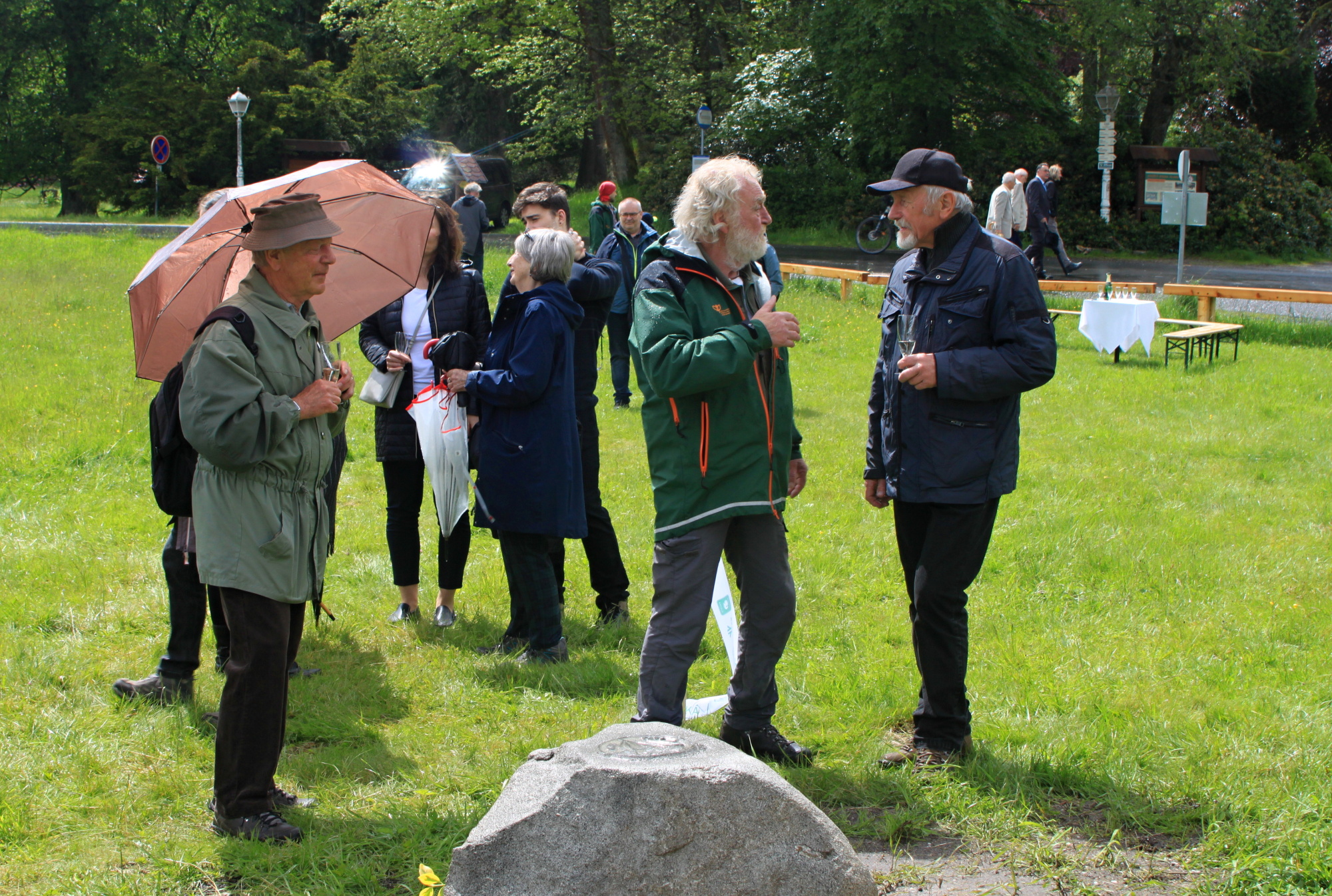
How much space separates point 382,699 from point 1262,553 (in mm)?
4720

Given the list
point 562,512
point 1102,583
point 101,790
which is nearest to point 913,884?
point 562,512

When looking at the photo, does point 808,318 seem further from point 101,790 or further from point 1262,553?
point 101,790

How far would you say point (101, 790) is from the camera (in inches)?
151

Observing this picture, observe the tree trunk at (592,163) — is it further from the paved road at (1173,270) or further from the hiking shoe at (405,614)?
the hiking shoe at (405,614)

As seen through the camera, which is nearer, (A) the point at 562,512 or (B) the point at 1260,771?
(B) the point at 1260,771

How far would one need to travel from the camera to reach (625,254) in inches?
371

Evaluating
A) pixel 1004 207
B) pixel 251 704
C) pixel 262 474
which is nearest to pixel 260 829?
pixel 251 704

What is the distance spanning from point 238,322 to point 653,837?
184cm

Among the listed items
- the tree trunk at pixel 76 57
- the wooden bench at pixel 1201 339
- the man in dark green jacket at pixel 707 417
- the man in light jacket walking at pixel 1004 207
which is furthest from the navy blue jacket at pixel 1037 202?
the tree trunk at pixel 76 57

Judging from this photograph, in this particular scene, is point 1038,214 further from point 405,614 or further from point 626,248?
point 405,614

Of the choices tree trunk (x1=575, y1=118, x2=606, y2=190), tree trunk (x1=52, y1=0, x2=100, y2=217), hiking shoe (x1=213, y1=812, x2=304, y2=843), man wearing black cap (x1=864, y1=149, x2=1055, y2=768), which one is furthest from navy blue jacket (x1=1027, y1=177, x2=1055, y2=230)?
tree trunk (x1=52, y1=0, x2=100, y2=217)

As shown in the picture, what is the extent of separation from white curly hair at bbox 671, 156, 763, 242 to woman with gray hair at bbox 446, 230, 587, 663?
1.21 metres

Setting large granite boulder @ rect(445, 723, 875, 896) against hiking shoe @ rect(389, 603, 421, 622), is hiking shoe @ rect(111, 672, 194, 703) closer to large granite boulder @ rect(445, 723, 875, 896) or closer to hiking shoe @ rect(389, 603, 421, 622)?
hiking shoe @ rect(389, 603, 421, 622)

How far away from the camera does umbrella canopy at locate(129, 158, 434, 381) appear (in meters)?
4.01
